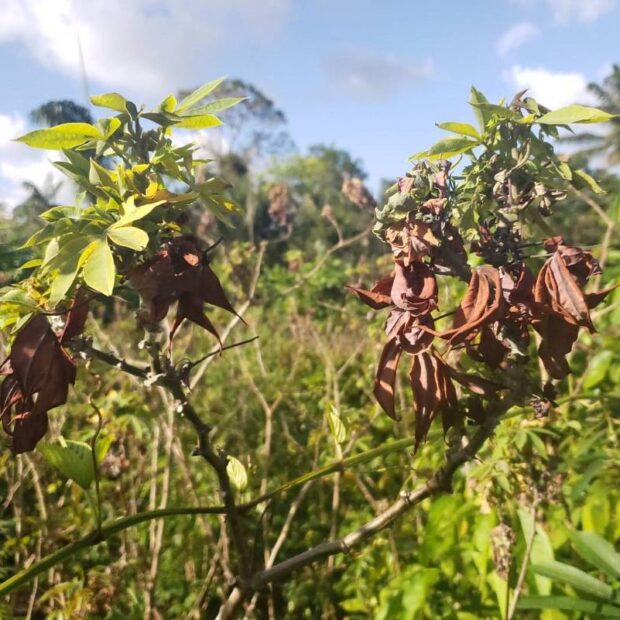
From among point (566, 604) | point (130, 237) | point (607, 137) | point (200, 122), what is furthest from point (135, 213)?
point (607, 137)

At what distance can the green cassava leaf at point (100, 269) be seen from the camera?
1.49ft

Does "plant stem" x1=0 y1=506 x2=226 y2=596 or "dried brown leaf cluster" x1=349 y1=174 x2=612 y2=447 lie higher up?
"dried brown leaf cluster" x1=349 y1=174 x2=612 y2=447

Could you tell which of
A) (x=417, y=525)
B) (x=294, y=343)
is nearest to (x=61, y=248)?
(x=417, y=525)

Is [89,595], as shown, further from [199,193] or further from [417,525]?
[199,193]

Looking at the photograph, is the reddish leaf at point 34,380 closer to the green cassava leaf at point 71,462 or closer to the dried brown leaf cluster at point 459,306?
the green cassava leaf at point 71,462

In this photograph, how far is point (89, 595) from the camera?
4.68 feet

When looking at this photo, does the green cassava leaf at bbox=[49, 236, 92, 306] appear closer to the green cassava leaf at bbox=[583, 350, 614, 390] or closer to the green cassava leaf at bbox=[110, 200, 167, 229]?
the green cassava leaf at bbox=[110, 200, 167, 229]

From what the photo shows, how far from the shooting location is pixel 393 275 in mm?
494

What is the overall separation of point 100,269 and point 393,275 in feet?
0.72

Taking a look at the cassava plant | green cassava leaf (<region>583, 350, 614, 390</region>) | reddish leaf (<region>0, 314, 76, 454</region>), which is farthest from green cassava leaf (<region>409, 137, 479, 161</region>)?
green cassava leaf (<region>583, 350, 614, 390</region>)

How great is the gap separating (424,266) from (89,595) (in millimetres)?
1309

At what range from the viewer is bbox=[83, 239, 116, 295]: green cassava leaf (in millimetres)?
453

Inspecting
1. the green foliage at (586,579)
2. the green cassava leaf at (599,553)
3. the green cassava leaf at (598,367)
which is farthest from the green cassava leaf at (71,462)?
the green cassava leaf at (598,367)

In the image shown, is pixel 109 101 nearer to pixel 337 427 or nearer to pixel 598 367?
pixel 337 427
